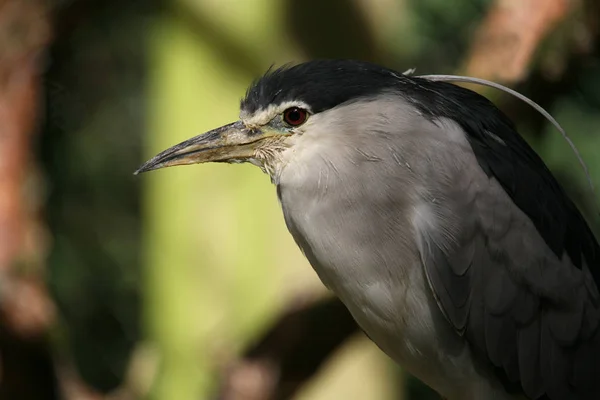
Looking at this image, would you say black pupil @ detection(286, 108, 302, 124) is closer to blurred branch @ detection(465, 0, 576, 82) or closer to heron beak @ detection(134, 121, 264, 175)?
heron beak @ detection(134, 121, 264, 175)

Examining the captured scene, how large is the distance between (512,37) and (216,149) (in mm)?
767

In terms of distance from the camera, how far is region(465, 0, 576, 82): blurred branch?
1856 mm

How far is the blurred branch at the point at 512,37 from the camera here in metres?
1.86

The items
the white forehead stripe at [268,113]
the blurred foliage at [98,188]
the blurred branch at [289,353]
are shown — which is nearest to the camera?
the white forehead stripe at [268,113]

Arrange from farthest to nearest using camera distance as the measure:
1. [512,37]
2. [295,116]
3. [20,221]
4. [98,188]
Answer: [98,188] < [20,221] < [512,37] < [295,116]

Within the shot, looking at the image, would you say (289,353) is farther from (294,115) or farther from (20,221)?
(294,115)

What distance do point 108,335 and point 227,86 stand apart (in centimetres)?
152

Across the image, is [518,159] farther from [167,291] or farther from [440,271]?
[167,291]

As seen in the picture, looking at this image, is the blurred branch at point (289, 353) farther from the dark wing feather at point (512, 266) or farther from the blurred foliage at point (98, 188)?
the blurred foliage at point (98, 188)

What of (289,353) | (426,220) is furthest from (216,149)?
(289,353)

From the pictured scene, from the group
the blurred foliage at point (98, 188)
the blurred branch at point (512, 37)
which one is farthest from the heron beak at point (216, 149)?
the blurred foliage at point (98, 188)

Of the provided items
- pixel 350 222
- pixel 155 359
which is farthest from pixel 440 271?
pixel 155 359

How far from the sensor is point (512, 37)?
1893 mm

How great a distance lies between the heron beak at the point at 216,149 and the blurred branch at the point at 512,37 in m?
0.63
